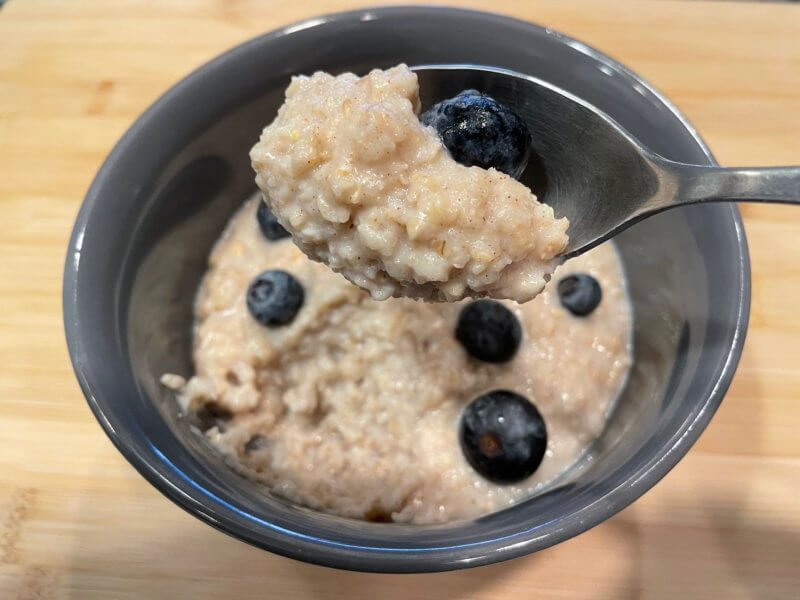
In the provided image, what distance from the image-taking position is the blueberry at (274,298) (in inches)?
47.1

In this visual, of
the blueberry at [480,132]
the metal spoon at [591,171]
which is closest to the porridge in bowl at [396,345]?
the blueberry at [480,132]

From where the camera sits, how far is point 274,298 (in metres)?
1.20

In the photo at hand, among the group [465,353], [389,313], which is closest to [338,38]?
[389,313]

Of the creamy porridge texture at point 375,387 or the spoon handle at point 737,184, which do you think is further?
the creamy porridge texture at point 375,387

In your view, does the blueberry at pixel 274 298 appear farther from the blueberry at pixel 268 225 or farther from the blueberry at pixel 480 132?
the blueberry at pixel 480 132

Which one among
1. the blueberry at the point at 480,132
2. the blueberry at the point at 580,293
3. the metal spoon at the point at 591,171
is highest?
the metal spoon at the point at 591,171

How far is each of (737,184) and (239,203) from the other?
0.96 meters

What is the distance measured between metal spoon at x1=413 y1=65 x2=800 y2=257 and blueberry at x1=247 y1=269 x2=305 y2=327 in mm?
413

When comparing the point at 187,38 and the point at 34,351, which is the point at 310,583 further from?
the point at 187,38

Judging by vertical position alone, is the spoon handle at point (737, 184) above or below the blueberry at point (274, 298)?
above

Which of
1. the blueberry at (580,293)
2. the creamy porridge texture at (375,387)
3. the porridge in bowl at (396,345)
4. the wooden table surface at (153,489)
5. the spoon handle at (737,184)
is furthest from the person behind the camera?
the blueberry at (580,293)

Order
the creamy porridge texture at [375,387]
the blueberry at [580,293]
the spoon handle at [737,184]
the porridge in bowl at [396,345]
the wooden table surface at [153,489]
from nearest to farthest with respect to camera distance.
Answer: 1. the spoon handle at [737,184]
2. the porridge in bowl at [396,345]
3. the wooden table surface at [153,489]
4. the creamy porridge texture at [375,387]
5. the blueberry at [580,293]

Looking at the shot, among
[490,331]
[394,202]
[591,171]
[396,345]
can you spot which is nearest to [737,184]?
[591,171]

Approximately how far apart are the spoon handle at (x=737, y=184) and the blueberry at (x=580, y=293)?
42 cm
